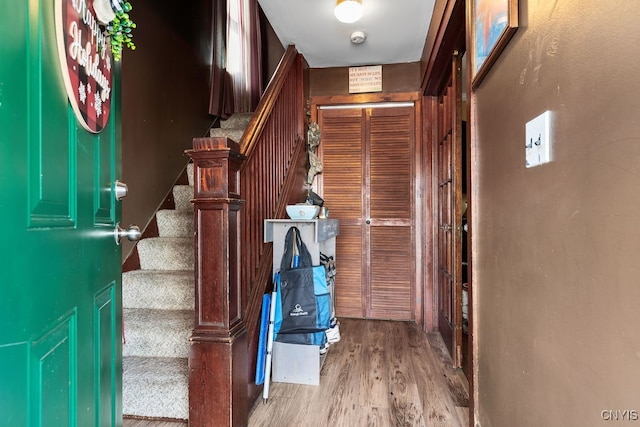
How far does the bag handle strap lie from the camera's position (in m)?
2.18

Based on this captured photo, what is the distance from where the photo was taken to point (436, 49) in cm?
A: 243

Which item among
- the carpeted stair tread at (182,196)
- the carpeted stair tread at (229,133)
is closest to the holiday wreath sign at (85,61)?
the carpeted stair tread at (182,196)

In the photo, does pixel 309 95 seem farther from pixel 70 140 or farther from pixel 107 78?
pixel 70 140

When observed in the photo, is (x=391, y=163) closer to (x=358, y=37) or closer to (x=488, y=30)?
(x=358, y=37)

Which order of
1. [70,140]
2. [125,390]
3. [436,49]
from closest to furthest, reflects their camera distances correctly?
[70,140] → [125,390] → [436,49]

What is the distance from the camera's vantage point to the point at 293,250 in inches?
85.7

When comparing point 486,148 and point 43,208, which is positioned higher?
point 486,148

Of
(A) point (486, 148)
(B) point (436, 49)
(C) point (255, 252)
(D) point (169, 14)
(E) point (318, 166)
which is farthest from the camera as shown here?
(E) point (318, 166)

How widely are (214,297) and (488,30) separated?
1.52m

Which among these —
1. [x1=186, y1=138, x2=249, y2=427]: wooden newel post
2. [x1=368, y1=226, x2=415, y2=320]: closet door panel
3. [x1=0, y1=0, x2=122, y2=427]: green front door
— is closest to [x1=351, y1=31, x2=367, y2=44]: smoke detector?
[x1=368, y1=226, x2=415, y2=320]: closet door panel

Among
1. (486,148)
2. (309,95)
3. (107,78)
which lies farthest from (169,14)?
(486,148)

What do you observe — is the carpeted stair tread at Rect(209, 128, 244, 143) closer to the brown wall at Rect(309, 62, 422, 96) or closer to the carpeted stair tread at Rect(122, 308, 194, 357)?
the brown wall at Rect(309, 62, 422, 96)

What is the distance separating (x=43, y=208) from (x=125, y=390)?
143cm

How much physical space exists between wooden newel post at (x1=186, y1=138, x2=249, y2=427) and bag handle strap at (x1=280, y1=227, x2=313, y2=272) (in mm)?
586
